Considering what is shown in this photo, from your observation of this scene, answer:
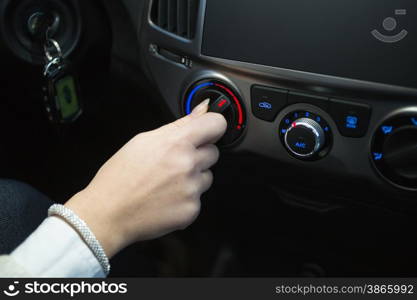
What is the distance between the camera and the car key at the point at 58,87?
80 cm

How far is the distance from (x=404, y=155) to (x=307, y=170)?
0.14 m

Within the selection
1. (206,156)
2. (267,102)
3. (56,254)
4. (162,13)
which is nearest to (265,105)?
(267,102)

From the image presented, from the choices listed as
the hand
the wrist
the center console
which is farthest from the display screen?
the wrist

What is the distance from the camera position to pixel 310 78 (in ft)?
2.01

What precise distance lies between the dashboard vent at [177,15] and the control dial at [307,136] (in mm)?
206

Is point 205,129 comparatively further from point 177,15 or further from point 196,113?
point 177,15

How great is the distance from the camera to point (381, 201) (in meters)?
0.67

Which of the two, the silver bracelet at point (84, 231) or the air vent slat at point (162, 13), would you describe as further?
the air vent slat at point (162, 13)

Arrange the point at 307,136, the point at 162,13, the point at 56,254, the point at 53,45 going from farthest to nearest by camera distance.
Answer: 1. the point at 53,45
2. the point at 162,13
3. the point at 307,136
4. the point at 56,254

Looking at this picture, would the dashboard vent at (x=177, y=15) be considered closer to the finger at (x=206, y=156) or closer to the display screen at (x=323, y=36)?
the display screen at (x=323, y=36)

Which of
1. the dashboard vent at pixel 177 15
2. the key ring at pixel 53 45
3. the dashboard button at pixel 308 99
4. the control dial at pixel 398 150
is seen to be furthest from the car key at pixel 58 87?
the control dial at pixel 398 150

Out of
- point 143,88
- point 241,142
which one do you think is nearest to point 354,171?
point 241,142

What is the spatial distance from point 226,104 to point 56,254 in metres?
0.31

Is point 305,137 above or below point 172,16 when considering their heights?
below
